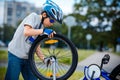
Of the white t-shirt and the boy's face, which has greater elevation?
the boy's face

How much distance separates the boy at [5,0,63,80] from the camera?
179 cm

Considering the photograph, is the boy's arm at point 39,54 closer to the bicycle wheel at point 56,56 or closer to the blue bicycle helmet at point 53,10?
the bicycle wheel at point 56,56

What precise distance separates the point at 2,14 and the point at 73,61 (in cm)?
84

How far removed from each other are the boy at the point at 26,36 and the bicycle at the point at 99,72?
0.27 m

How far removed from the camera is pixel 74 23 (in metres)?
2.07

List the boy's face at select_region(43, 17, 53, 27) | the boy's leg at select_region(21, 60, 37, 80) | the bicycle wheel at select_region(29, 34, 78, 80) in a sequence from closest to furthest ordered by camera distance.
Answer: the bicycle wheel at select_region(29, 34, 78, 80)
the boy's face at select_region(43, 17, 53, 27)
the boy's leg at select_region(21, 60, 37, 80)

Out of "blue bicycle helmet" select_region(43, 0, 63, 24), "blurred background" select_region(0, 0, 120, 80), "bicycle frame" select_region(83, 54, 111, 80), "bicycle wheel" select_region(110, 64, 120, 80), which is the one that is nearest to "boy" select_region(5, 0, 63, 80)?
"blue bicycle helmet" select_region(43, 0, 63, 24)

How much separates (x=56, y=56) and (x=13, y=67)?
0.29m

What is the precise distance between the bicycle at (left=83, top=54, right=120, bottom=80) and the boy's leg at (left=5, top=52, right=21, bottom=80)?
0.41 m

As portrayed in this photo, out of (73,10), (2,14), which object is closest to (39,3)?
(73,10)

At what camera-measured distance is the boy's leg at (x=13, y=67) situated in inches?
75.7

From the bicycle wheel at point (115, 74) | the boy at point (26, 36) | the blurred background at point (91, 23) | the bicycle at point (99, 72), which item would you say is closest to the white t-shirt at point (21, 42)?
the boy at point (26, 36)

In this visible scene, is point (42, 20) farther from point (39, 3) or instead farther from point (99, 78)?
point (99, 78)

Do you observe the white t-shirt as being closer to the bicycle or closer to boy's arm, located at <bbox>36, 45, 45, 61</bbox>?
boy's arm, located at <bbox>36, 45, 45, 61</bbox>
